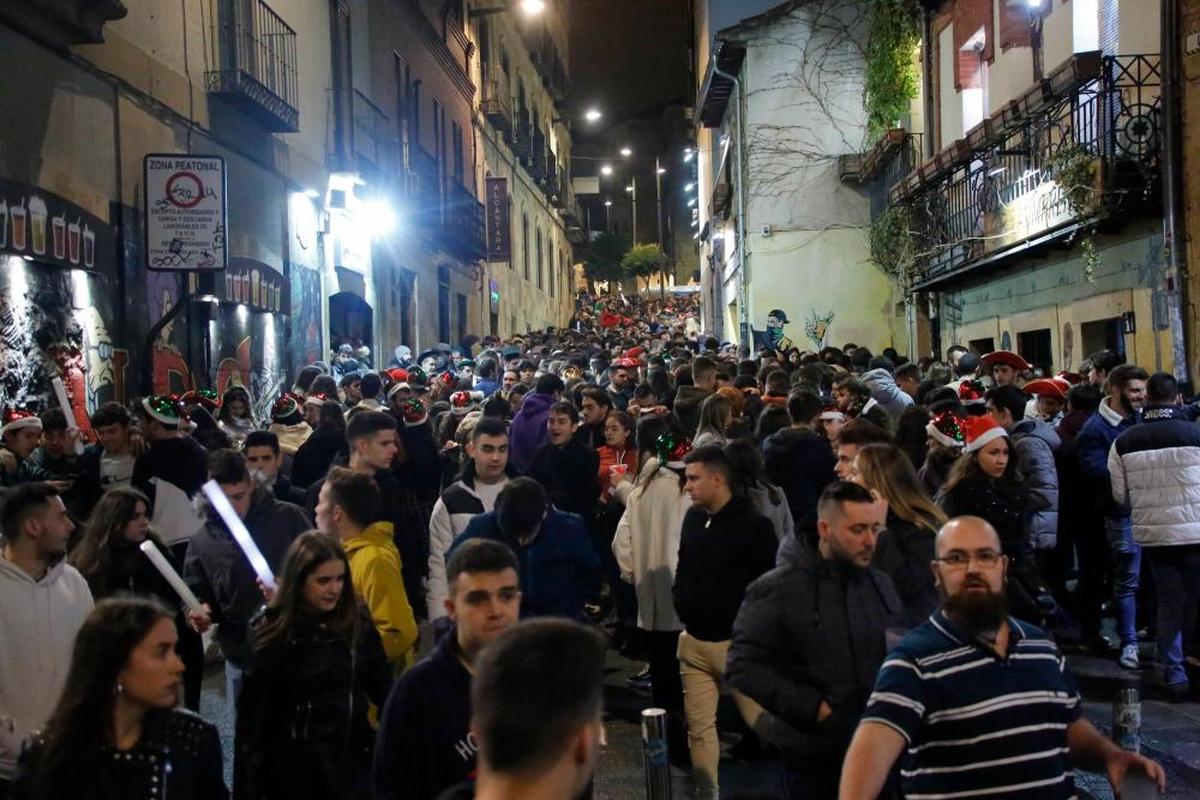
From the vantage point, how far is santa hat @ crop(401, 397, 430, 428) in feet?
29.4

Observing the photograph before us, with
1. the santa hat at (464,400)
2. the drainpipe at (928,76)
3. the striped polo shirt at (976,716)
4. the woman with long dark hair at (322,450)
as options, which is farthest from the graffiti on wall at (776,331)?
the striped polo shirt at (976,716)

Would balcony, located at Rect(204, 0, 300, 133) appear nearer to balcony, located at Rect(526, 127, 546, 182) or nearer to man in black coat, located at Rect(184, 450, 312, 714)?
man in black coat, located at Rect(184, 450, 312, 714)

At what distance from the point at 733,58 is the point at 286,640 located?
2395 cm

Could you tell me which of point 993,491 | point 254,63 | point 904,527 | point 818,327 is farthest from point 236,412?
point 818,327

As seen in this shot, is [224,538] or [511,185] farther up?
[511,185]

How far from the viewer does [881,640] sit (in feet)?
13.4

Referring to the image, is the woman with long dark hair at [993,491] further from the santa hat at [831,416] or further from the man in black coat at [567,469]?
the man in black coat at [567,469]

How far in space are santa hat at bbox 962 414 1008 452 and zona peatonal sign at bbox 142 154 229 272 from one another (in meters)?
8.13

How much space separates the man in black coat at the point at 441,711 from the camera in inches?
127

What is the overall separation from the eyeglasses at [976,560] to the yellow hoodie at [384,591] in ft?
7.12

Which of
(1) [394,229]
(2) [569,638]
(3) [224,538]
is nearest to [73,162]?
(3) [224,538]

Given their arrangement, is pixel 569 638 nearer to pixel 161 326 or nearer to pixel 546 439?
pixel 546 439

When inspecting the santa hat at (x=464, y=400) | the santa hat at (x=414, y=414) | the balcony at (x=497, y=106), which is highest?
the balcony at (x=497, y=106)

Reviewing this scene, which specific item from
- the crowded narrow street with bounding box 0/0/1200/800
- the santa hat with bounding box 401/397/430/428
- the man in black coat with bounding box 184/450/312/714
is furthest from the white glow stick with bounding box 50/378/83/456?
the man in black coat with bounding box 184/450/312/714
